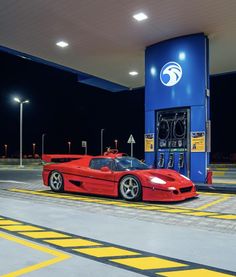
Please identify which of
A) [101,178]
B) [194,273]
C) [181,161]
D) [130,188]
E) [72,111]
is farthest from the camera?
[72,111]

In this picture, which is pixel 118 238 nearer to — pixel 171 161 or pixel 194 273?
pixel 194 273

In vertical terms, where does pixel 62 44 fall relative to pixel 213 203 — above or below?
above

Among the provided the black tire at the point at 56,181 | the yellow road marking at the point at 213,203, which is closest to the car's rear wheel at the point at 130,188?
the yellow road marking at the point at 213,203

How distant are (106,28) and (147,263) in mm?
9412

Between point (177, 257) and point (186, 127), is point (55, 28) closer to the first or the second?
point (186, 127)

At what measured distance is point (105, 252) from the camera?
14.6 ft

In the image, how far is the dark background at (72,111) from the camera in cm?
5294

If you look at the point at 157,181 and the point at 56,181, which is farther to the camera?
the point at 56,181

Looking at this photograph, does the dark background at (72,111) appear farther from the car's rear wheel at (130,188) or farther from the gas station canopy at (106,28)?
the car's rear wheel at (130,188)

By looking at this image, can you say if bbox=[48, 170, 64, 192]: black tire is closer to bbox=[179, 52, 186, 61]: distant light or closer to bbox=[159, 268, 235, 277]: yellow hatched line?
bbox=[179, 52, 186, 61]: distant light

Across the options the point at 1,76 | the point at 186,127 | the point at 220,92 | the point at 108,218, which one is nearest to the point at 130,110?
the point at 220,92

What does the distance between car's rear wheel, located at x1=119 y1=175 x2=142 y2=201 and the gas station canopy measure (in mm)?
4776

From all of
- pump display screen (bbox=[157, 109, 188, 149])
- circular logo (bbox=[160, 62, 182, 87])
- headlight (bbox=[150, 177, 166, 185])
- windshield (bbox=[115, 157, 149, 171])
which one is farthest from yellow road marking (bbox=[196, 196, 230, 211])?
circular logo (bbox=[160, 62, 182, 87])

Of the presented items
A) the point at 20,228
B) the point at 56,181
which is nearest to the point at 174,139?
the point at 56,181
